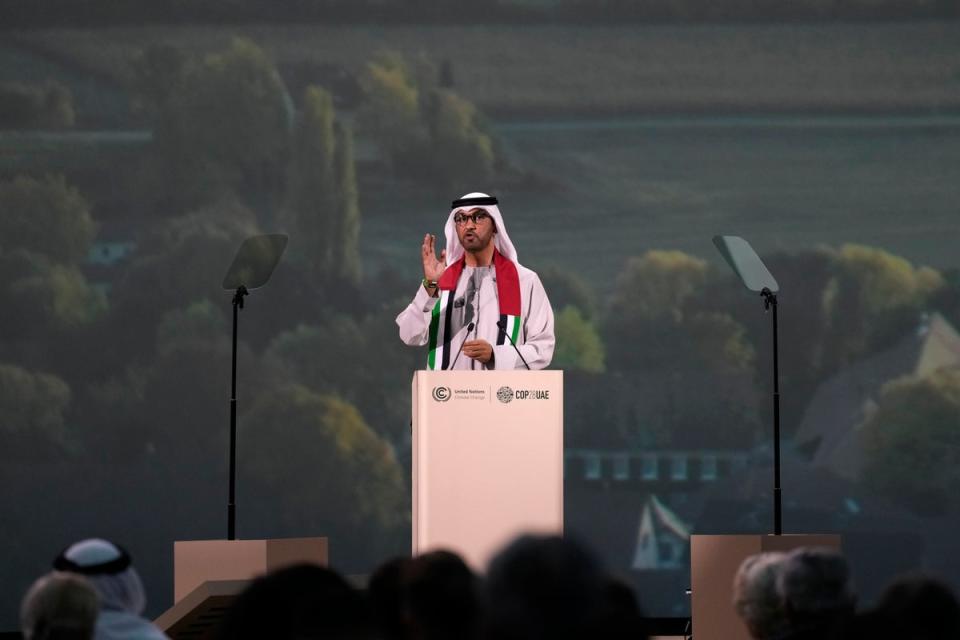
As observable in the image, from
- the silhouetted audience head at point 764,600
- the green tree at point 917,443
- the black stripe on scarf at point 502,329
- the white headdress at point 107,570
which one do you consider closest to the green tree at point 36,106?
the black stripe on scarf at point 502,329

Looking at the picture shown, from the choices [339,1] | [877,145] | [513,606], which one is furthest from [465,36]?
[513,606]

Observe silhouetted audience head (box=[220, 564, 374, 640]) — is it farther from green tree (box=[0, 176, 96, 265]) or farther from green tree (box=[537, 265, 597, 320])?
green tree (box=[0, 176, 96, 265])

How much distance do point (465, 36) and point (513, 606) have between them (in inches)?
312

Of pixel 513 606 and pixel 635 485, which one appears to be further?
pixel 635 485

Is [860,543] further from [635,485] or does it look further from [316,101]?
[316,101]

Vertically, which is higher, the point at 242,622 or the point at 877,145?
the point at 877,145

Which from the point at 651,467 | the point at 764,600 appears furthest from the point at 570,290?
the point at 764,600

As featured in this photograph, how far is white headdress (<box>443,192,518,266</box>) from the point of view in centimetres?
654

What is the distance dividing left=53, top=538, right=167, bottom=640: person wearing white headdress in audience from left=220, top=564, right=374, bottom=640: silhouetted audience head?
0.61 metres

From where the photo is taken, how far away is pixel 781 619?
3.45 metres

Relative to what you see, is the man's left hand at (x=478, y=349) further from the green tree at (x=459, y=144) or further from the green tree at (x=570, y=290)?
the green tree at (x=459, y=144)

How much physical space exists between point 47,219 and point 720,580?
4925 millimetres

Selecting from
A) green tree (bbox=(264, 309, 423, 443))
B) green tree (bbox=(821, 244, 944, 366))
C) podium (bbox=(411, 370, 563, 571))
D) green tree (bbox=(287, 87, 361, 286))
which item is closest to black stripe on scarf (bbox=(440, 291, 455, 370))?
podium (bbox=(411, 370, 563, 571))

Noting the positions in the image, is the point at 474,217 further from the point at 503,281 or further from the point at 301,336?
the point at 301,336
